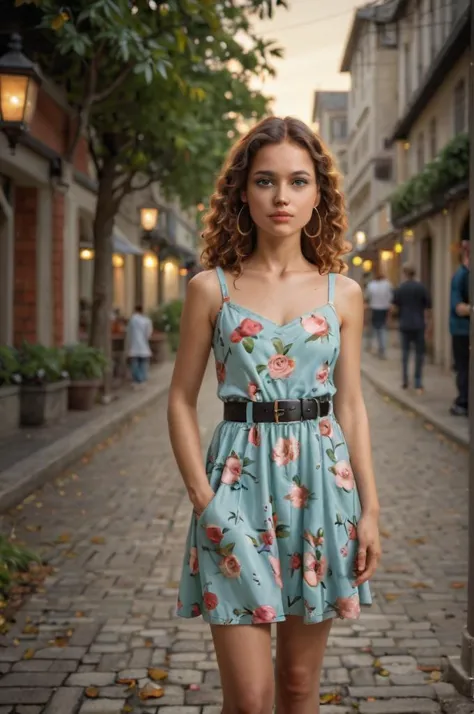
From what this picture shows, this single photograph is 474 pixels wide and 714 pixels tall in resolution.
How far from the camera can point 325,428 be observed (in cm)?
251

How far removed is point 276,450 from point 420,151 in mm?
26749

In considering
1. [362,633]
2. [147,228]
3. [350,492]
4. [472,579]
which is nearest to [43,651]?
[362,633]

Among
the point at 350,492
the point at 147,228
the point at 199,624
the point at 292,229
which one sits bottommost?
the point at 199,624

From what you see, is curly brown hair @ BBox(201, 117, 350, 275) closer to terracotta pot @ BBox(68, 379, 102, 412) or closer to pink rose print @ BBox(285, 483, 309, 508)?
pink rose print @ BBox(285, 483, 309, 508)

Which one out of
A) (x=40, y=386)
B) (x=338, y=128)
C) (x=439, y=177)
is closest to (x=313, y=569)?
(x=40, y=386)

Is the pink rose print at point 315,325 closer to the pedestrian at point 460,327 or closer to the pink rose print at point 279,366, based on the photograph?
the pink rose print at point 279,366

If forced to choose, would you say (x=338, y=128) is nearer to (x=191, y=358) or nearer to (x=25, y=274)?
(x=25, y=274)

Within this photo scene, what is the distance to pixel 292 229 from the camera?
2.55m

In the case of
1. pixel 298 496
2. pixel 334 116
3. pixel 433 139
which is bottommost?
pixel 298 496

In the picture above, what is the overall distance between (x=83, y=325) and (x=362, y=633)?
17.7 m

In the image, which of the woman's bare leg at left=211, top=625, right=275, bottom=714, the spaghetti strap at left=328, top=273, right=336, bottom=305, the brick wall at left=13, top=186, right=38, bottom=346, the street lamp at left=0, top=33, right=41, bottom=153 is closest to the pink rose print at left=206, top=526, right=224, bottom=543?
the woman's bare leg at left=211, top=625, right=275, bottom=714

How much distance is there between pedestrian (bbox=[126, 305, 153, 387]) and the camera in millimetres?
17984

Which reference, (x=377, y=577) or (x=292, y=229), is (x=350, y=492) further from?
(x=377, y=577)

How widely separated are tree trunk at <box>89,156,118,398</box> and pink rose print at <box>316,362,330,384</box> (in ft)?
40.8
